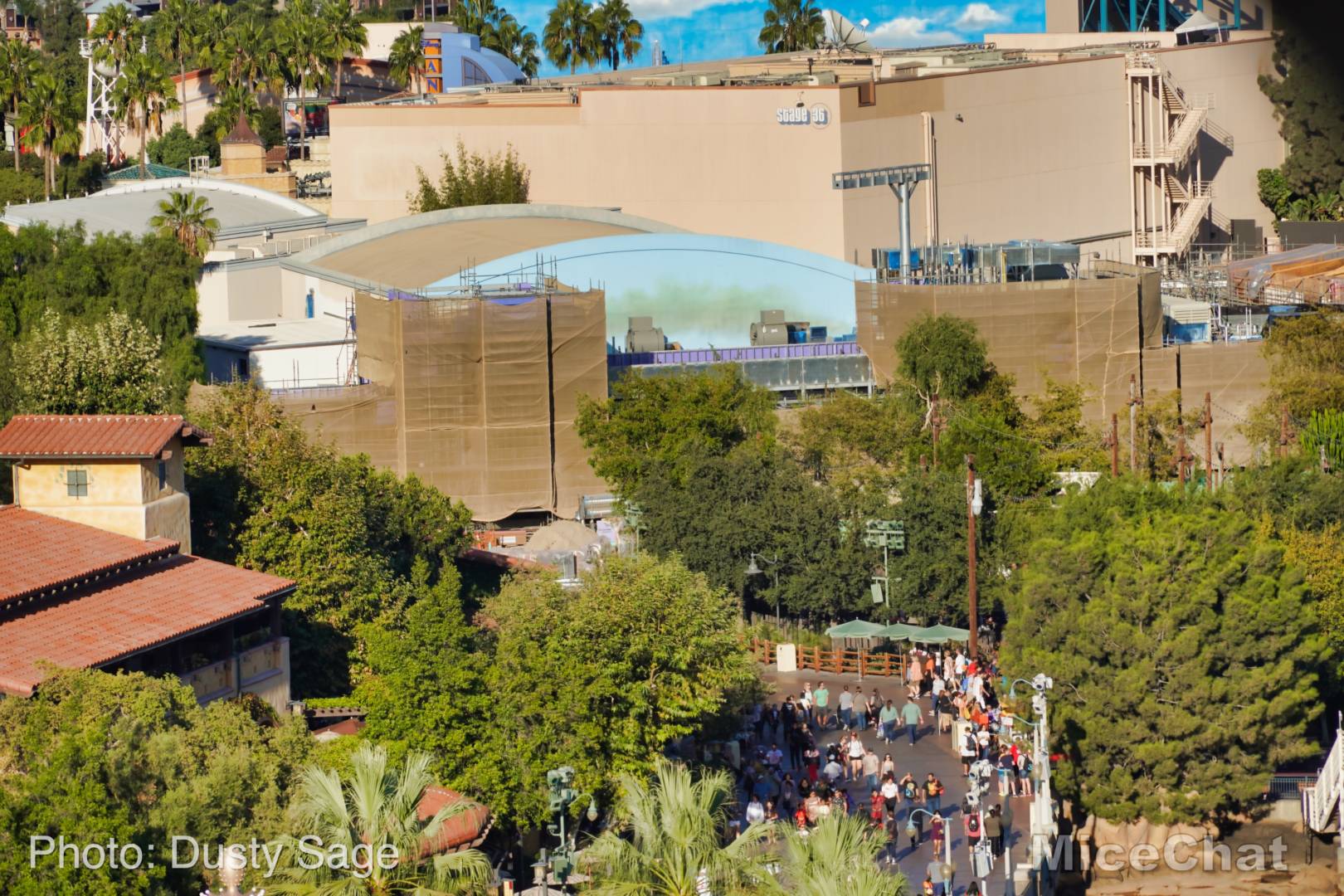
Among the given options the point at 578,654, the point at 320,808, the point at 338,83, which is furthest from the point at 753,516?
the point at 338,83

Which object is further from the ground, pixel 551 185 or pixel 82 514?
pixel 551 185

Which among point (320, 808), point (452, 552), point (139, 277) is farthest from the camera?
point (139, 277)

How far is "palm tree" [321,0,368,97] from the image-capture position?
121m

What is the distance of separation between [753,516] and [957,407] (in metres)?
11.3

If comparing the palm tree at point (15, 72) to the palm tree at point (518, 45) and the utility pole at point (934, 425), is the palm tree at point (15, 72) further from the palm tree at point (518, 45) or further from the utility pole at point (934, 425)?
the utility pole at point (934, 425)

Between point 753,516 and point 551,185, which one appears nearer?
point 753,516

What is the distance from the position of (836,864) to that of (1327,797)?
16.9m

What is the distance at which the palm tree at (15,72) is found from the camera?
110m

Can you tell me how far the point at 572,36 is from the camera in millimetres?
123312

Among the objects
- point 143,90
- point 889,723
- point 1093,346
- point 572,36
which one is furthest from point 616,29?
point 889,723

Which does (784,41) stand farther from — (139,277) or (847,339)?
(139,277)

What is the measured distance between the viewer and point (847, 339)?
71938 millimetres

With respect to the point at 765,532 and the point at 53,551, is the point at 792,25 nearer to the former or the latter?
the point at 765,532

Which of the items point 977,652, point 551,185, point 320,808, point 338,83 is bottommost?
point 977,652
